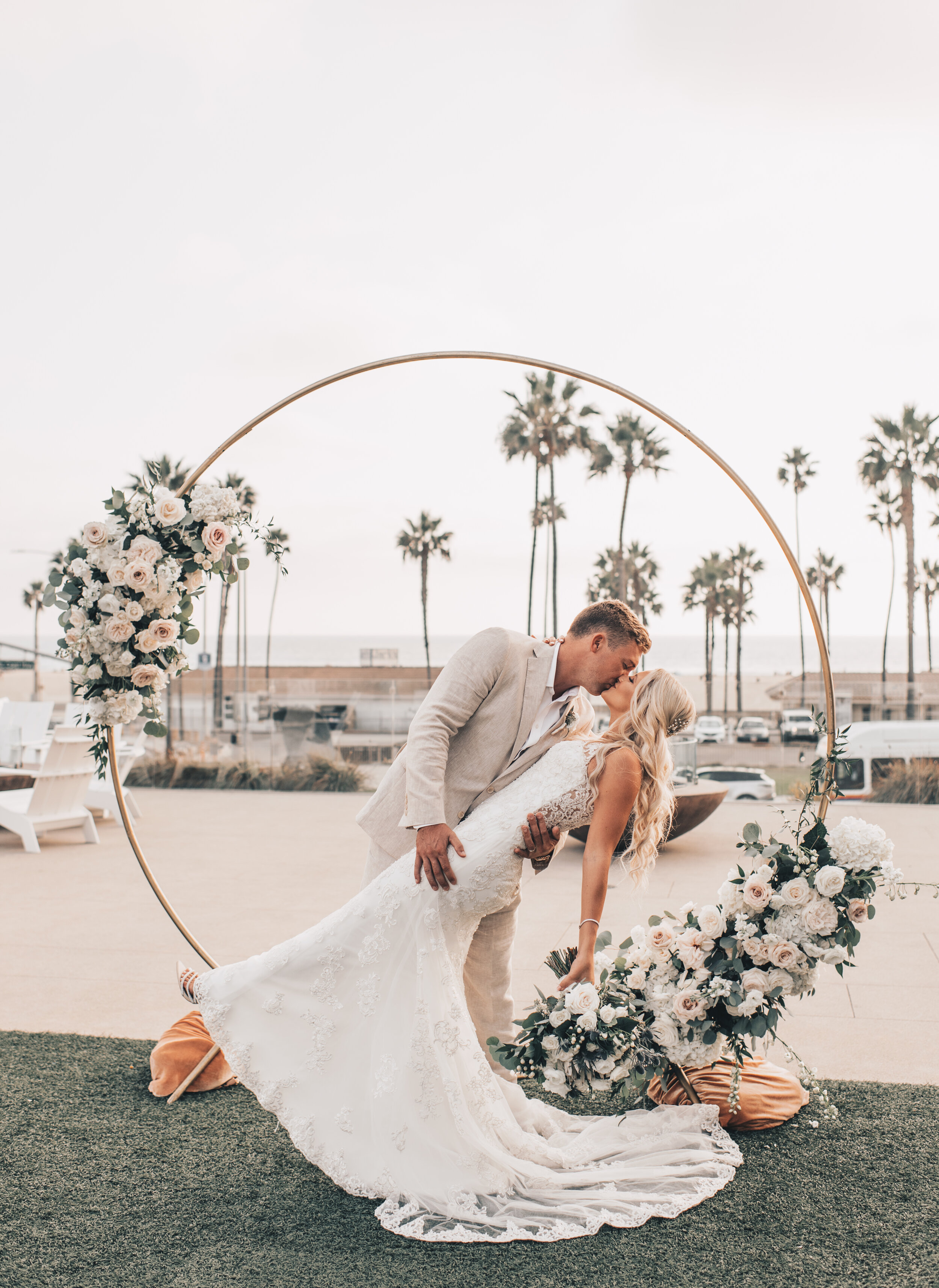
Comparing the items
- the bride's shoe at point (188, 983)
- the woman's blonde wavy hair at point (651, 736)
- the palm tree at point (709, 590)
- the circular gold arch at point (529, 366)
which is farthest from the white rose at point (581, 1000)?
the palm tree at point (709, 590)

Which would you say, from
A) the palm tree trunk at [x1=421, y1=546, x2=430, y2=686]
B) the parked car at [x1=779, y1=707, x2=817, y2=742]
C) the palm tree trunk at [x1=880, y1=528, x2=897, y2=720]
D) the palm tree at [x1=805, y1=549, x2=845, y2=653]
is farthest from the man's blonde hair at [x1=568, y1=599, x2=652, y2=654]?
the palm tree at [x1=805, y1=549, x2=845, y2=653]

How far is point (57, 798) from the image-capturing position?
9.30 m

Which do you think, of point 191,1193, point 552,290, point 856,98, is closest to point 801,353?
point 552,290

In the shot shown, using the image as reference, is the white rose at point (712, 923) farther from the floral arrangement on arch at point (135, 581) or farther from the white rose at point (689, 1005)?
the floral arrangement on arch at point (135, 581)

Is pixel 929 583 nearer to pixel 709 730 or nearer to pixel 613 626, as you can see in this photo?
pixel 709 730

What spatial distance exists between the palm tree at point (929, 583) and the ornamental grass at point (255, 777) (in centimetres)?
3695

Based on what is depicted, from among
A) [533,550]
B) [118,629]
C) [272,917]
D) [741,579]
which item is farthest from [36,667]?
[741,579]

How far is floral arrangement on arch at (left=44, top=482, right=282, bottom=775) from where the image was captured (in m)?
3.80

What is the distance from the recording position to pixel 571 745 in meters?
3.22

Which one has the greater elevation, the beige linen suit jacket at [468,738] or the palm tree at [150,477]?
the palm tree at [150,477]

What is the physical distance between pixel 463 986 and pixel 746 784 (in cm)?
1211

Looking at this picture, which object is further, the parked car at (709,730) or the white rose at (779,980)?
the parked car at (709,730)

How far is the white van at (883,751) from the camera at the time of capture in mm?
13336

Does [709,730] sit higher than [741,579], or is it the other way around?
[741,579]
